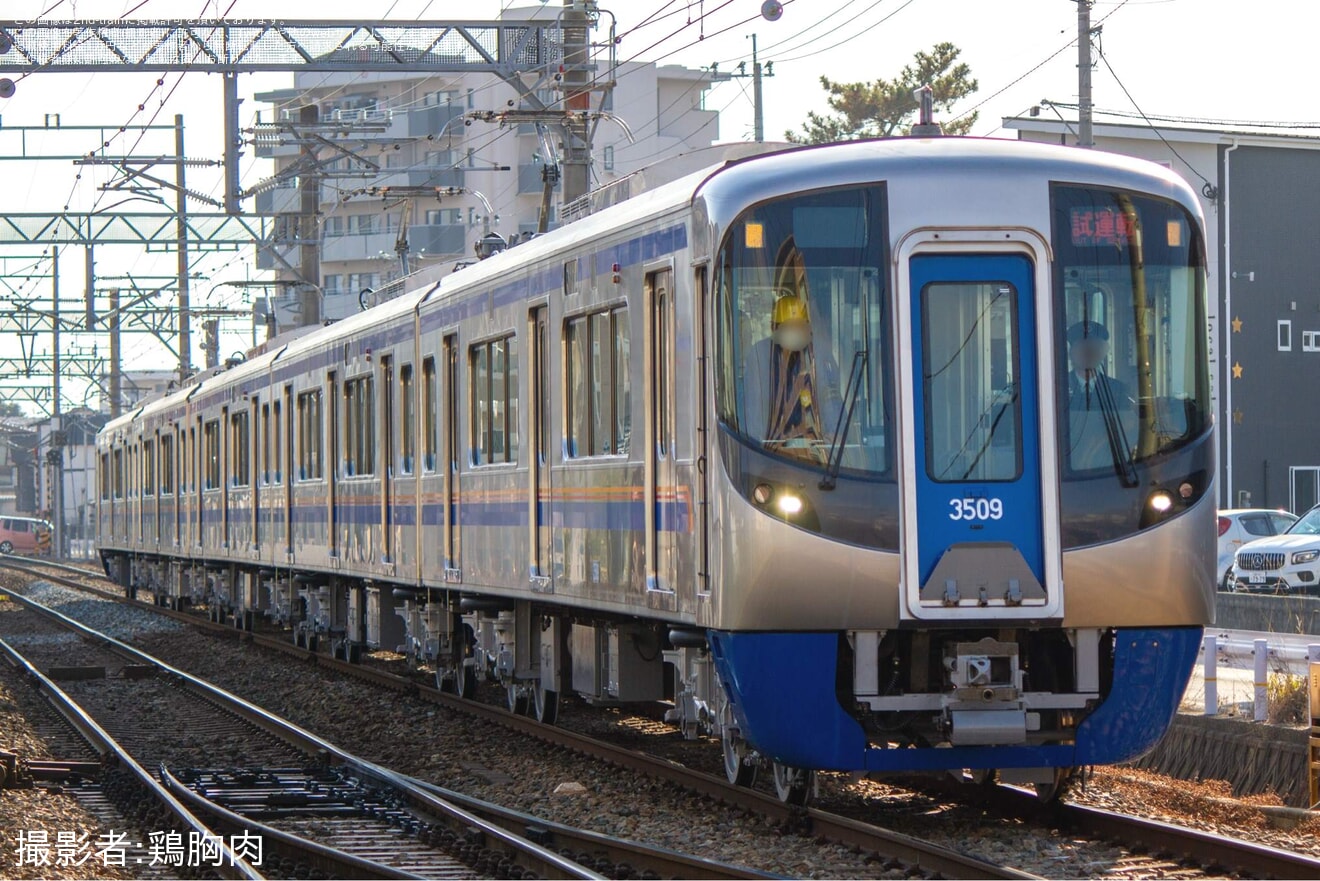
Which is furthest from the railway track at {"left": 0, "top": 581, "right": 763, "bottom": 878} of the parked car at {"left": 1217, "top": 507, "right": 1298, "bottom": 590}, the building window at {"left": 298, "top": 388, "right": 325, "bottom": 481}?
the parked car at {"left": 1217, "top": 507, "right": 1298, "bottom": 590}

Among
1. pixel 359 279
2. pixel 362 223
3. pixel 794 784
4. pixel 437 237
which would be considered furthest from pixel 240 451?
pixel 362 223

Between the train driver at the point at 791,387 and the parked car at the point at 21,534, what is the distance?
227 feet

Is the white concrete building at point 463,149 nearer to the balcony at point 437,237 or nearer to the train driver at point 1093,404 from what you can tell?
the balcony at point 437,237

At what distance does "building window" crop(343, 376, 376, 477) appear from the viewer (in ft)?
59.7

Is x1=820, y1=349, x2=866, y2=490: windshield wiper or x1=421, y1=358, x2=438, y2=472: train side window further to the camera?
x1=421, y1=358, x2=438, y2=472: train side window

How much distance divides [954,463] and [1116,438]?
76cm

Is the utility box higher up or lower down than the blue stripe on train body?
lower down

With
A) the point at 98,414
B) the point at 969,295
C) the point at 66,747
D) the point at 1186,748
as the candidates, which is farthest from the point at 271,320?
the point at 98,414

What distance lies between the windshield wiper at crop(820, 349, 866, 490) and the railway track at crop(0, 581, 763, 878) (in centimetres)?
179

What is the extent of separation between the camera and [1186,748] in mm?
13016

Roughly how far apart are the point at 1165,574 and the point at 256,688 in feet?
39.0

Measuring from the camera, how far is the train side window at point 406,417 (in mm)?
16719

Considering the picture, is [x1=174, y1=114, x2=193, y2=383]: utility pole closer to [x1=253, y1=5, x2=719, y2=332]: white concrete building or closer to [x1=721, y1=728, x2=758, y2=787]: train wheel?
[x1=253, y1=5, x2=719, y2=332]: white concrete building

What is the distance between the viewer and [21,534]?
249 feet
